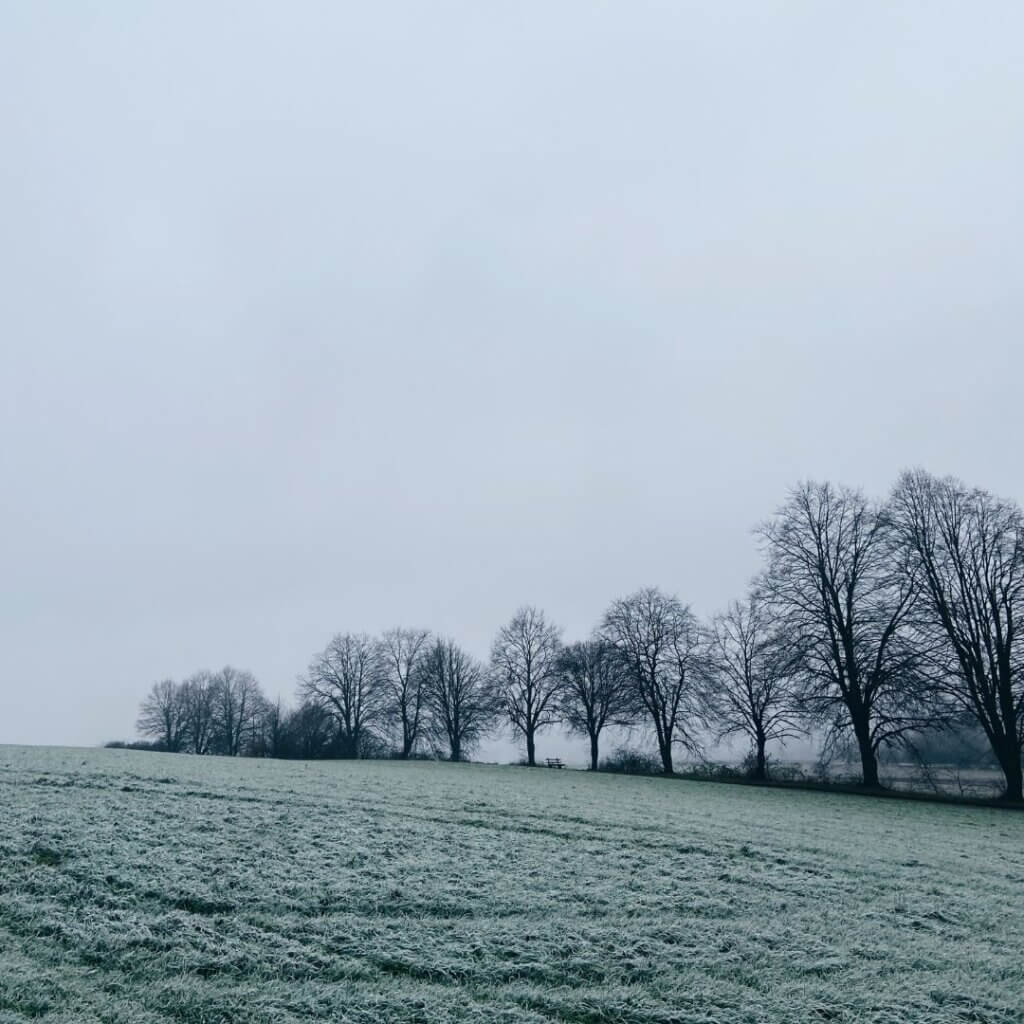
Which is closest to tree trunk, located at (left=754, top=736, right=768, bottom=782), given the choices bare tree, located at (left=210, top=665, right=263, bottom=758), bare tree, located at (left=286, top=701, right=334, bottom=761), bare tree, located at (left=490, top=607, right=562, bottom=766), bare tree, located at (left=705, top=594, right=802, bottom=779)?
bare tree, located at (left=705, top=594, right=802, bottom=779)

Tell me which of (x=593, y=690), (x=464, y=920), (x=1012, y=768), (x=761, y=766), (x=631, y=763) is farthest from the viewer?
(x=593, y=690)

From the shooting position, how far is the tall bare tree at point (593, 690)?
57031 millimetres

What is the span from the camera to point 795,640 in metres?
38.1

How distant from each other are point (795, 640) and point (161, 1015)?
37.0 m

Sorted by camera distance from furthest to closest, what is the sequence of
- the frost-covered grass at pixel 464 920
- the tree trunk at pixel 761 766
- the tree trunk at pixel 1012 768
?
the tree trunk at pixel 761 766 → the tree trunk at pixel 1012 768 → the frost-covered grass at pixel 464 920

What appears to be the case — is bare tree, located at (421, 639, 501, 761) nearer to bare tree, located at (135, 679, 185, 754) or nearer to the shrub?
the shrub

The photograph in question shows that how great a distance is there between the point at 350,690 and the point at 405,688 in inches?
290

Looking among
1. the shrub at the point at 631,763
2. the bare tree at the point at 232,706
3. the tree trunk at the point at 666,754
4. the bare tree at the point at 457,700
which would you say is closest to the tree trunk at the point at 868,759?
the tree trunk at the point at 666,754

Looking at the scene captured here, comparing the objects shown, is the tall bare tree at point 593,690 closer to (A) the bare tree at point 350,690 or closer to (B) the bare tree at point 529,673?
(B) the bare tree at point 529,673

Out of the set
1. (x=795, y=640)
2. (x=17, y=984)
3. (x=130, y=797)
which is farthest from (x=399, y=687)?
(x=17, y=984)

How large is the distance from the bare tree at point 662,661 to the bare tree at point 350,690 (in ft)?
102

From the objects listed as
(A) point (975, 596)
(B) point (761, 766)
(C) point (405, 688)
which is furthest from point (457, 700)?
(A) point (975, 596)

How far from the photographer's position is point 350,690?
78812 millimetres

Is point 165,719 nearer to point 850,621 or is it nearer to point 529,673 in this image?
point 529,673
